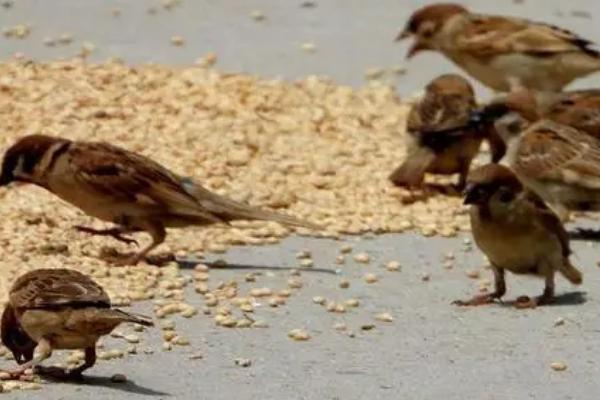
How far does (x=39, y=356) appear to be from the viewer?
23.0 feet

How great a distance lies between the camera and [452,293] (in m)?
8.84

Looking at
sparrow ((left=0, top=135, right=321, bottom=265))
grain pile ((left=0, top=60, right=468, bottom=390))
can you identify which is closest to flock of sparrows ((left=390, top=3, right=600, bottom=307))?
grain pile ((left=0, top=60, right=468, bottom=390))

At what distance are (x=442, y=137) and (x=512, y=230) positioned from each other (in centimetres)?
246

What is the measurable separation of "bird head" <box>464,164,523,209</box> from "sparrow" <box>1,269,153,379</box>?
74.3 inches

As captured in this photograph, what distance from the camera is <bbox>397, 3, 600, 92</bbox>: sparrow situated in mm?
12445

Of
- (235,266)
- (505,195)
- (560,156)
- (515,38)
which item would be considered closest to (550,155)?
(560,156)

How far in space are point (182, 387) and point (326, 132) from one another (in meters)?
4.36

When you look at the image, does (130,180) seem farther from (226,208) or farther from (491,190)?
(491,190)

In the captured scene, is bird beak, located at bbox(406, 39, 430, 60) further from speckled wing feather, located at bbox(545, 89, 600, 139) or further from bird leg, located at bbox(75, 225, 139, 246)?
bird leg, located at bbox(75, 225, 139, 246)

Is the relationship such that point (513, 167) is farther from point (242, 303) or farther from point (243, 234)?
point (242, 303)

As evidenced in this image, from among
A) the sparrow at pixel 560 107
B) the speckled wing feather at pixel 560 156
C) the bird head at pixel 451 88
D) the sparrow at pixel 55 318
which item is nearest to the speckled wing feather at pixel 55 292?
the sparrow at pixel 55 318

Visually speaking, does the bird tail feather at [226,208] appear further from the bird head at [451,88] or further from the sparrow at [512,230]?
the bird head at [451,88]

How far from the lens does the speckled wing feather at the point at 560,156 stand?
32.7ft

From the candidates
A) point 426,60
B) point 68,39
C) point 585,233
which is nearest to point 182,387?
point 585,233
